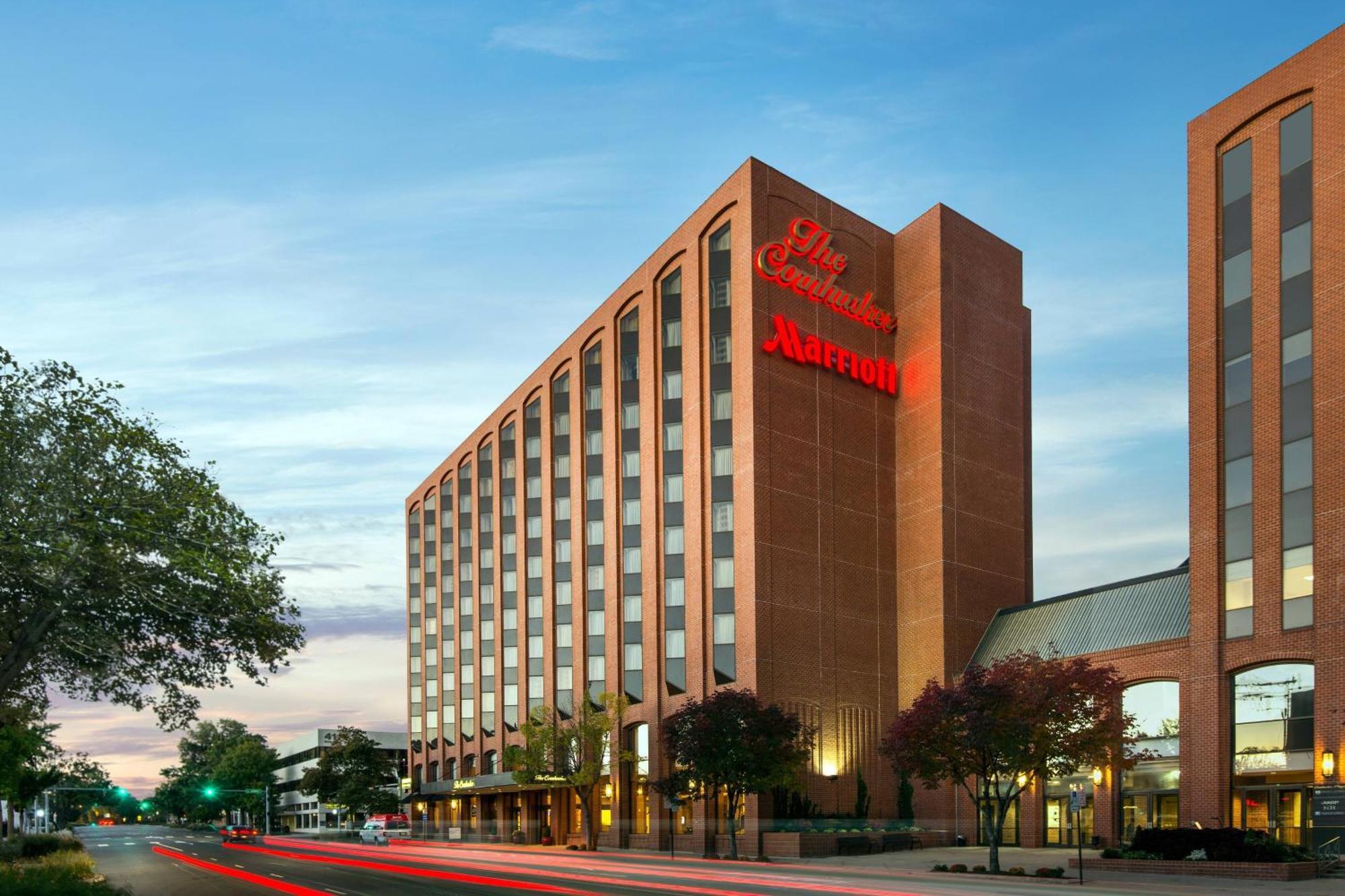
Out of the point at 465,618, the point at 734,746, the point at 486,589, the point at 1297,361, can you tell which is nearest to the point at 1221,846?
the point at 1297,361

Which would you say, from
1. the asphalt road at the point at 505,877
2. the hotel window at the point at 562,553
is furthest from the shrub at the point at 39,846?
the hotel window at the point at 562,553

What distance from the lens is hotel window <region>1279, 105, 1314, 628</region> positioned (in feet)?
152

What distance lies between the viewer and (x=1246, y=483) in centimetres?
4888

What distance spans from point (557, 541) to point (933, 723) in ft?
150

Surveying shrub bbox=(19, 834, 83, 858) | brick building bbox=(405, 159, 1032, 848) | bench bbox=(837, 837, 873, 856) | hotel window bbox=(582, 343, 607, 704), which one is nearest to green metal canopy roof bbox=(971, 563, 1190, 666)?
brick building bbox=(405, 159, 1032, 848)

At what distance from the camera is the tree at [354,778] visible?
12938cm

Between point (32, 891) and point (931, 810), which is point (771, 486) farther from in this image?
point (32, 891)

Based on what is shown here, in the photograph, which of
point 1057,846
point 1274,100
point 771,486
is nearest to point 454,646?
point 771,486

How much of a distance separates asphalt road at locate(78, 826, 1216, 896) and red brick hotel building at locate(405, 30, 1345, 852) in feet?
26.5

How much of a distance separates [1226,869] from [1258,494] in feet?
51.3

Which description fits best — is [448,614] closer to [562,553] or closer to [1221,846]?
[562,553]

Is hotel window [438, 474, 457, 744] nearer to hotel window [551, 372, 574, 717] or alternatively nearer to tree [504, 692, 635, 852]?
hotel window [551, 372, 574, 717]

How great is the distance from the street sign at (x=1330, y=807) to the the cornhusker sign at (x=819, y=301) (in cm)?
3428

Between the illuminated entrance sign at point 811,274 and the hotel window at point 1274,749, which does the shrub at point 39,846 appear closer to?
the illuminated entrance sign at point 811,274
